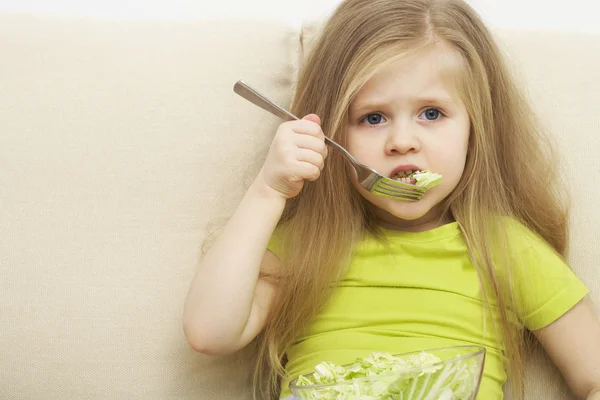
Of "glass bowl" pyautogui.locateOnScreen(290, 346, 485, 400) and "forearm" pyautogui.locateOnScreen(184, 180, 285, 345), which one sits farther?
"forearm" pyautogui.locateOnScreen(184, 180, 285, 345)

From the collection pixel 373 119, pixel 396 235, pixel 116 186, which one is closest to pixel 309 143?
pixel 373 119

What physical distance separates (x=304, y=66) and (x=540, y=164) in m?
0.43

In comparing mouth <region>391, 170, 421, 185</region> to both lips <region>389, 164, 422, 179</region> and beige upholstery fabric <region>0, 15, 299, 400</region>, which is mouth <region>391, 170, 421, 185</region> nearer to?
lips <region>389, 164, 422, 179</region>

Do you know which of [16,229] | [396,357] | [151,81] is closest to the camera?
[396,357]

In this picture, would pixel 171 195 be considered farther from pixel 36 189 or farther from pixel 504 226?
pixel 504 226

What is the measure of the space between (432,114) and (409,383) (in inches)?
18.9

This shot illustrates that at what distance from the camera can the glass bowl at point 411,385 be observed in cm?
67

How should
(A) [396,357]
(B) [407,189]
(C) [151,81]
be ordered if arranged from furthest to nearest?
(C) [151,81] < (B) [407,189] < (A) [396,357]

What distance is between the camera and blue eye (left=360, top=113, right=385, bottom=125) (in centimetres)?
105

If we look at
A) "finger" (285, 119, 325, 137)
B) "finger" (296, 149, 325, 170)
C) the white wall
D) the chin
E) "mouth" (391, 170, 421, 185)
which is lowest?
the chin

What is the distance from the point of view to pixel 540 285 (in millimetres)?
1063

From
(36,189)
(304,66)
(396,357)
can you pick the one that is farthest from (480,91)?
(36,189)

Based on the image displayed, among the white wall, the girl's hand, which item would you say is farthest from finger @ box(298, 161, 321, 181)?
the white wall

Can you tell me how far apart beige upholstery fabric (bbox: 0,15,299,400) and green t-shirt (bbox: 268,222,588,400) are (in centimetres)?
18
